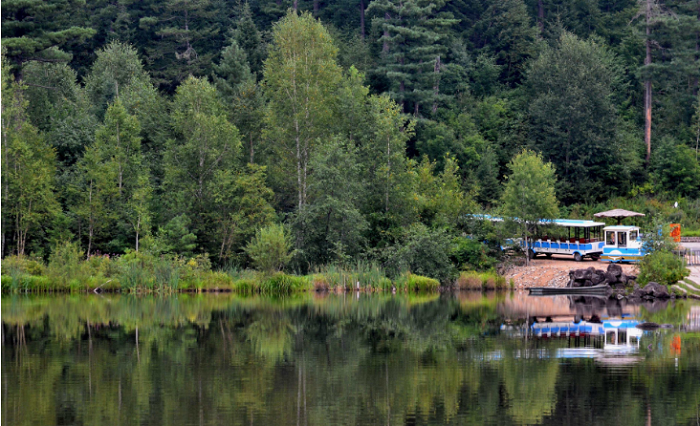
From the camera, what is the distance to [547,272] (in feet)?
150

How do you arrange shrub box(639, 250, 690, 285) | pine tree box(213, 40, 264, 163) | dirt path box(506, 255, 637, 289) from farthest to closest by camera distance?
pine tree box(213, 40, 264, 163), dirt path box(506, 255, 637, 289), shrub box(639, 250, 690, 285)

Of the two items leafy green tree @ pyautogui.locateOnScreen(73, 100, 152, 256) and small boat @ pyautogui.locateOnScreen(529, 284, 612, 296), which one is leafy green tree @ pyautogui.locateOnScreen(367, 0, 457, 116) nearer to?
leafy green tree @ pyautogui.locateOnScreen(73, 100, 152, 256)

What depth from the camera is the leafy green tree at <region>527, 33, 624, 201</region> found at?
6331 centimetres

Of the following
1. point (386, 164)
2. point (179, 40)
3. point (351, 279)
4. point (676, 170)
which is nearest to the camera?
point (351, 279)

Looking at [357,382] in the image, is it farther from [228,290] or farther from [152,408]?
[228,290]

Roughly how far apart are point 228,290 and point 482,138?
3119 cm

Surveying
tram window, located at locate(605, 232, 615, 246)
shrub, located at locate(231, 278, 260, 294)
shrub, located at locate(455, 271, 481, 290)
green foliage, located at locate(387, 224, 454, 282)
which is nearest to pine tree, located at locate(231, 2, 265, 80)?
green foliage, located at locate(387, 224, 454, 282)

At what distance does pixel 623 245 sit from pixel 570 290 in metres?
8.02

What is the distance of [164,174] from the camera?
54.0 m

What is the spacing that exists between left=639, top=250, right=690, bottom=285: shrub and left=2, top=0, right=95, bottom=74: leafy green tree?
34.9 meters

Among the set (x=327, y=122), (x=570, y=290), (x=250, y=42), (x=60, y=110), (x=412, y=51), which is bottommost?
(x=570, y=290)

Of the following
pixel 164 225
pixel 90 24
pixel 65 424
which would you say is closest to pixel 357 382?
pixel 65 424

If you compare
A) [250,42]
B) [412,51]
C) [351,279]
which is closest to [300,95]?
[351,279]

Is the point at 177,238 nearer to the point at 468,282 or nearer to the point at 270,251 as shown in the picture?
the point at 270,251
